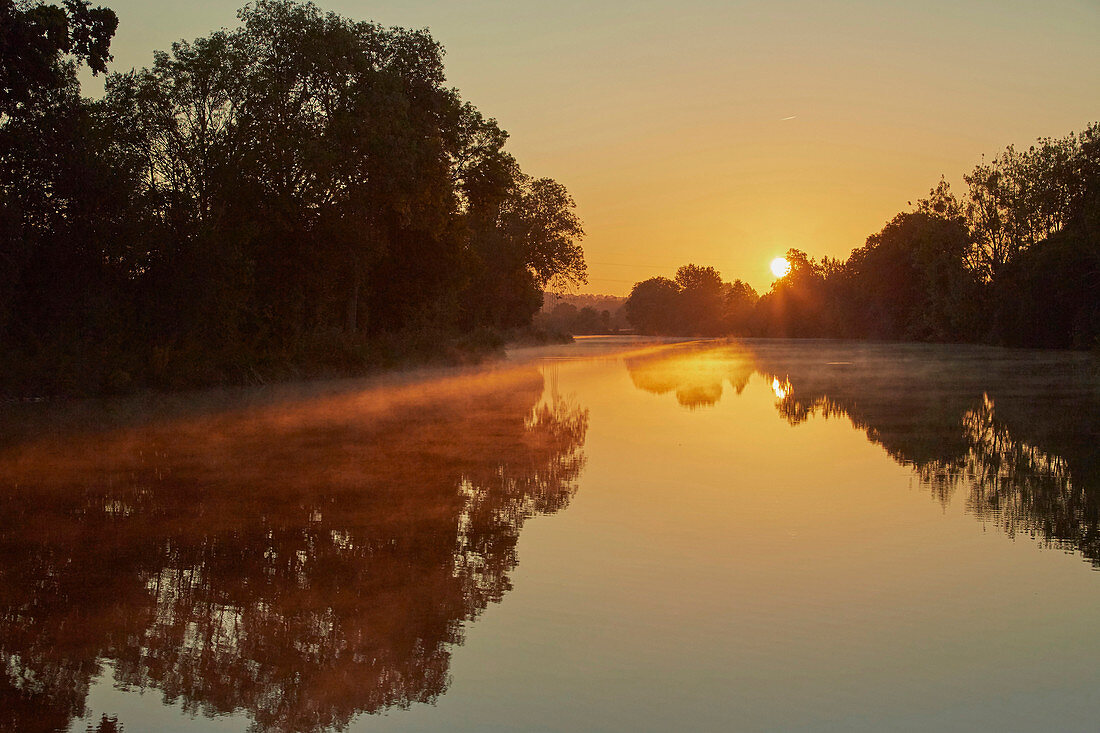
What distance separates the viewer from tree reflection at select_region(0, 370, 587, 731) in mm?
5273

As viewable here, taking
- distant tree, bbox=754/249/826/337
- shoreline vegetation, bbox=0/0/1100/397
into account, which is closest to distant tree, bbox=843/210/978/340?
distant tree, bbox=754/249/826/337

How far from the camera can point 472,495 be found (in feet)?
35.8

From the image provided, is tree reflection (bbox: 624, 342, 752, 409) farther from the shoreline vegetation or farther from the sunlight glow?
the shoreline vegetation

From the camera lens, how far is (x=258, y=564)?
7734mm

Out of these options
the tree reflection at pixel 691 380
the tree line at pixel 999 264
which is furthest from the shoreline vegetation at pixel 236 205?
the tree line at pixel 999 264

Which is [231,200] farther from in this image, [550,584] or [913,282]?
[913,282]

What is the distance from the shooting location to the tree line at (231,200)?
23703mm

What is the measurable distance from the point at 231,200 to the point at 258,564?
25.0m

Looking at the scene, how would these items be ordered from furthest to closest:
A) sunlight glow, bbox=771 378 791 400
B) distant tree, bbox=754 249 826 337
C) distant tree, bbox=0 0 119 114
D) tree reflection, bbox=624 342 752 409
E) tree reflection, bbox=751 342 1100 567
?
1. distant tree, bbox=754 249 826 337
2. sunlight glow, bbox=771 378 791 400
3. tree reflection, bbox=624 342 752 409
4. distant tree, bbox=0 0 119 114
5. tree reflection, bbox=751 342 1100 567

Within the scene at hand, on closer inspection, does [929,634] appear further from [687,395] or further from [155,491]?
[687,395]

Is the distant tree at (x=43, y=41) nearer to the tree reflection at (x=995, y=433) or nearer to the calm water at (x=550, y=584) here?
the calm water at (x=550, y=584)

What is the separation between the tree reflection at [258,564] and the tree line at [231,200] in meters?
9.54

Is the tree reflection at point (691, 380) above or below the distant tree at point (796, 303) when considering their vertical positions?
below

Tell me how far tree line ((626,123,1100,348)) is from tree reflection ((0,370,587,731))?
175 feet
